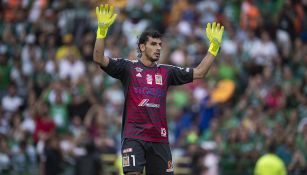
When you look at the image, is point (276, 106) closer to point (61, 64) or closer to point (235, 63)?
point (235, 63)

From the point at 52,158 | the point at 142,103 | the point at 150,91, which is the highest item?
the point at 150,91

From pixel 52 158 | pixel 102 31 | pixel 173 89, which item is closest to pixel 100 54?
pixel 102 31

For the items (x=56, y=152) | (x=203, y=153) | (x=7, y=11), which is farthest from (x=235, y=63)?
(x=7, y=11)

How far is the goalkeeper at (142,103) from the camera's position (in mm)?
11281

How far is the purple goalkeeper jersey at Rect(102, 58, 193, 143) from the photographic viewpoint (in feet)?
37.4

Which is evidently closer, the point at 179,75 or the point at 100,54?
the point at 100,54

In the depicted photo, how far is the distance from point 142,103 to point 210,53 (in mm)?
1178

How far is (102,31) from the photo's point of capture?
11.2 m

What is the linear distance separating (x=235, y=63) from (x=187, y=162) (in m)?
3.50

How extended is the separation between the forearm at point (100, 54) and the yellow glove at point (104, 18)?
0.36 ft

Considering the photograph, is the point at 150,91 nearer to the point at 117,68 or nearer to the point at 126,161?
the point at 117,68

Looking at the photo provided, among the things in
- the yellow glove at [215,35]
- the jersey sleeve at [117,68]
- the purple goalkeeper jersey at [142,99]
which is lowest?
the purple goalkeeper jersey at [142,99]

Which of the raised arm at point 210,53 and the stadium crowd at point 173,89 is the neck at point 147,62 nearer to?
the raised arm at point 210,53

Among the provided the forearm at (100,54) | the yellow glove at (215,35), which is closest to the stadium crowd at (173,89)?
the yellow glove at (215,35)
